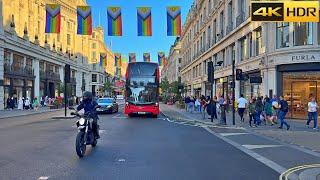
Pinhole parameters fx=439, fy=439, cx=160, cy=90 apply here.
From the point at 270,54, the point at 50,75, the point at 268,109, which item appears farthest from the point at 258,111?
the point at 50,75

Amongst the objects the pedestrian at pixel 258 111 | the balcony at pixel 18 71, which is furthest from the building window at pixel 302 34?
the balcony at pixel 18 71

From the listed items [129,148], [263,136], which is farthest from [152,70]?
[129,148]

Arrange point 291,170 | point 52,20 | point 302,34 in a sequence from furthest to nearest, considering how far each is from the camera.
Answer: point 52,20 < point 302,34 < point 291,170

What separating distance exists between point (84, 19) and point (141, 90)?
29.4 ft

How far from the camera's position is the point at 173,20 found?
3478 cm

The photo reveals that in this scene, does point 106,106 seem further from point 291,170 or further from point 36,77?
point 291,170

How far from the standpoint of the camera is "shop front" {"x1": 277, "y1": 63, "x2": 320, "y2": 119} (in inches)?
1037

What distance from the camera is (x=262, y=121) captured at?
81.3ft

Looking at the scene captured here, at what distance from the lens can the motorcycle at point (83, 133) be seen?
11.0m

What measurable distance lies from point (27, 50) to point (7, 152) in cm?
4049

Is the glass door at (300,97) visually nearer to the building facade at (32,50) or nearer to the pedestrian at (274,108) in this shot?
the pedestrian at (274,108)

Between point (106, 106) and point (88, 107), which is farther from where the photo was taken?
point (106, 106)

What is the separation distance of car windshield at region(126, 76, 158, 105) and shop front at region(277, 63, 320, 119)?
8.62 meters

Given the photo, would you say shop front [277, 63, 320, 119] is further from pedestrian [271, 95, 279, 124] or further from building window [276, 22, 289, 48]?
pedestrian [271, 95, 279, 124]
